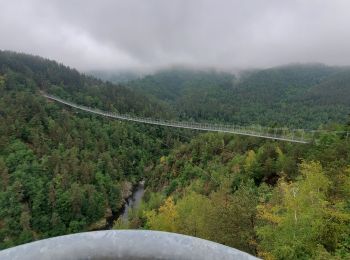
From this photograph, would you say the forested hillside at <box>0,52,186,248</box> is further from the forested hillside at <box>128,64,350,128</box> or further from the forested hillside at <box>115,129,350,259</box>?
the forested hillside at <box>128,64,350,128</box>

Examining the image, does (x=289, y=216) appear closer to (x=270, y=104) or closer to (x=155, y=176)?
(x=155, y=176)

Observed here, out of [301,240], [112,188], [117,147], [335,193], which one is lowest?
[112,188]

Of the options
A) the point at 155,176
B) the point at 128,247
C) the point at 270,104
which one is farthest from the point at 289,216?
the point at 270,104

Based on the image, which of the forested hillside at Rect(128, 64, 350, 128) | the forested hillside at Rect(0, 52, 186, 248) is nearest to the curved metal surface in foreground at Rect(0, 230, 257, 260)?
the forested hillside at Rect(0, 52, 186, 248)

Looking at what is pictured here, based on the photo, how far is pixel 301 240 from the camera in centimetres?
934

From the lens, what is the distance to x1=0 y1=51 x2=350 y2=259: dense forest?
10836 mm

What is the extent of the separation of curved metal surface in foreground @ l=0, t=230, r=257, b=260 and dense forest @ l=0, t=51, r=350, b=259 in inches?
267

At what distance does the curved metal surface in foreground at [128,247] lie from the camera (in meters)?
2.08

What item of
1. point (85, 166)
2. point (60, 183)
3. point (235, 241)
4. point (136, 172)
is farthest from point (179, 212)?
point (136, 172)

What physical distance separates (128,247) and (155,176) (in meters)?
53.2

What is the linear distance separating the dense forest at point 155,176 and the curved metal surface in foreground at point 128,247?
6.78m

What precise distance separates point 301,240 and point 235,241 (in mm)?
3202

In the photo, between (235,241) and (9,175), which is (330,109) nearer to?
(9,175)

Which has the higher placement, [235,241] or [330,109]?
[330,109]
